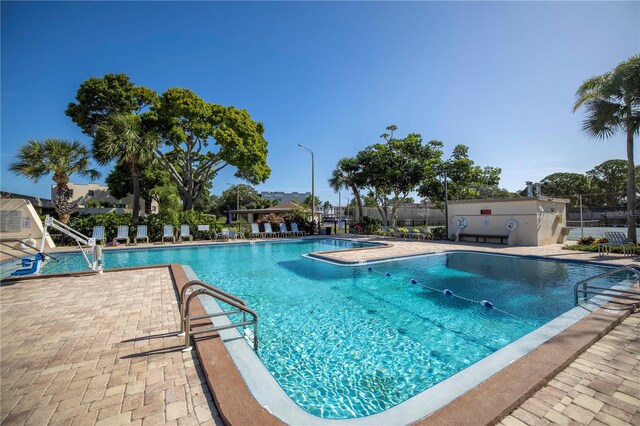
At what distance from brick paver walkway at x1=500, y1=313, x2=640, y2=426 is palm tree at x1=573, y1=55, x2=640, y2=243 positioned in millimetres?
12938

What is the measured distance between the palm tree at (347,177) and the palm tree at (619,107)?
44.0ft

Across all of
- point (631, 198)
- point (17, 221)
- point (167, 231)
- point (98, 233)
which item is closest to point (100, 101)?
point (98, 233)

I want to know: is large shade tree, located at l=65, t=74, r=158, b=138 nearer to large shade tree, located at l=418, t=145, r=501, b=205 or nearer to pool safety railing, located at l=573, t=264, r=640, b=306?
large shade tree, located at l=418, t=145, r=501, b=205

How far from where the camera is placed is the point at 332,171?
2859cm

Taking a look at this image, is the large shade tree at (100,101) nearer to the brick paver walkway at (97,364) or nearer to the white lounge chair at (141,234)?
the white lounge chair at (141,234)

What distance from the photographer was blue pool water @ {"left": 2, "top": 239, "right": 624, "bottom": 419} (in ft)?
11.3

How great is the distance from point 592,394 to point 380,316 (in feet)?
11.1

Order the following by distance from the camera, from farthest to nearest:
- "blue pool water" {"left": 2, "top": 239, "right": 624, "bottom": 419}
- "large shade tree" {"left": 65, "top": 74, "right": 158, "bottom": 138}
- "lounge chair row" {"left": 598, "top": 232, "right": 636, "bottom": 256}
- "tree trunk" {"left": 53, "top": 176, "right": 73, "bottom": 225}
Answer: "large shade tree" {"left": 65, "top": 74, "right": 158, "bottom": 138} → "tree trunk" {"left": 53, "top": 176, "right": 73, "bottom": 225} → "lounge chair row" {"left": 598, "top": 232, "right": 636, "bottom": 256} → "blue pool water" {"left": 2, "top": 239, "right": 624, "bottom": 419}

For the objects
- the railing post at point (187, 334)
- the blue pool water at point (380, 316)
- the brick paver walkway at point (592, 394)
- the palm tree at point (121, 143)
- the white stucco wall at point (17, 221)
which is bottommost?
the blue pool water at point (380, 316)

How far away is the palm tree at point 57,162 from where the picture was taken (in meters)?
13.7

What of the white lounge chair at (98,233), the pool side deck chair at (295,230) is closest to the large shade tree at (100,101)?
the white lounge chair at (98,233)

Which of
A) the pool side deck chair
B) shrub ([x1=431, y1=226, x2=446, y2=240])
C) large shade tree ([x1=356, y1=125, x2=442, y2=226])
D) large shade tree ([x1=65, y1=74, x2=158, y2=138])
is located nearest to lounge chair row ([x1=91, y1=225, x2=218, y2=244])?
the pool side deck chair

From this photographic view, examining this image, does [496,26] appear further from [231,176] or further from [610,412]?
[231,176]

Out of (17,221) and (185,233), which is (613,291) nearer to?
(185,233)
